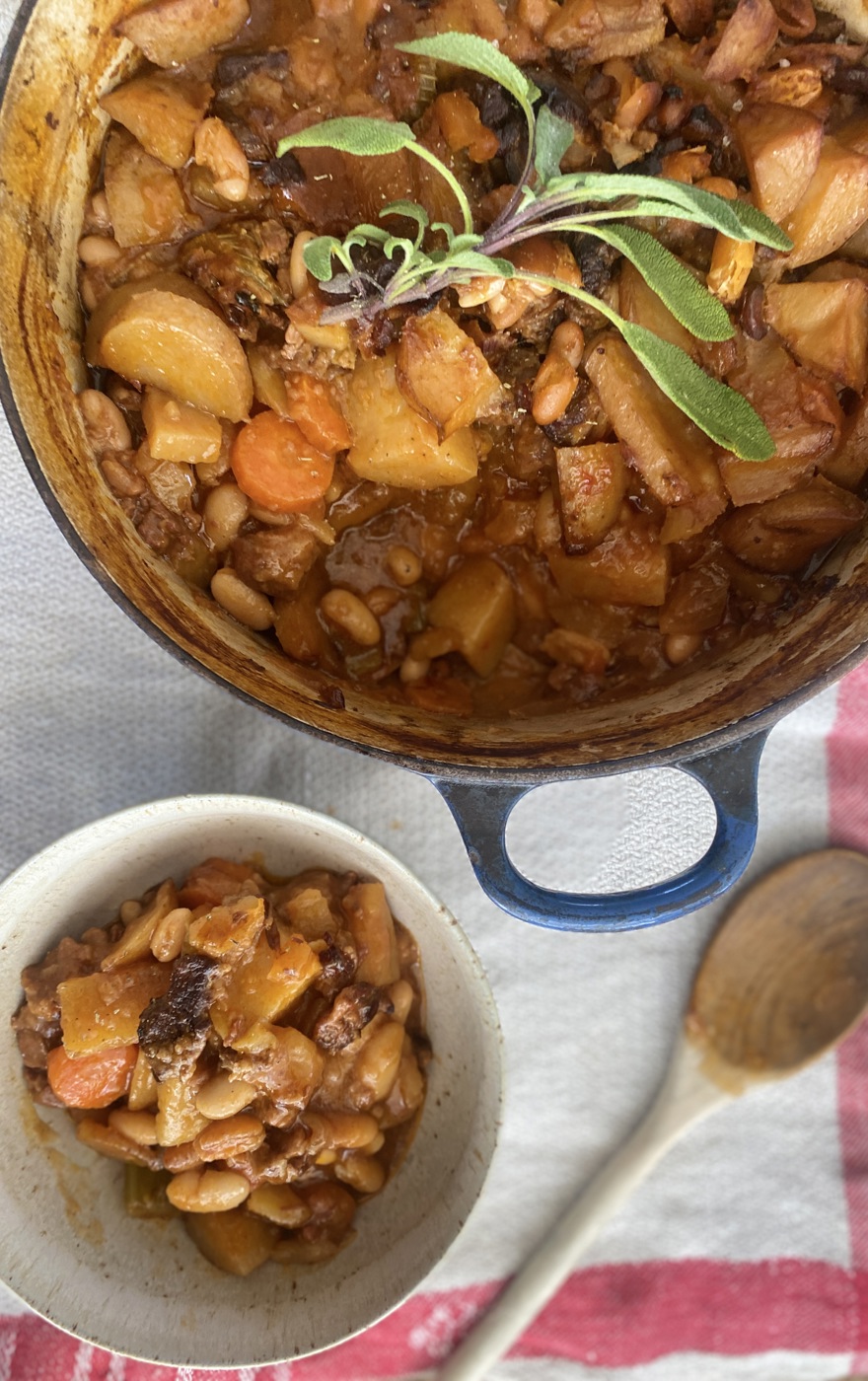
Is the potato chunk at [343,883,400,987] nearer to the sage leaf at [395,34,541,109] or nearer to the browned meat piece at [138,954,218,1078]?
the browned meat piece at [138,954,218,1078]

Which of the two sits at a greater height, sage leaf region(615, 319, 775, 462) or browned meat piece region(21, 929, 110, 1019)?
sage leaf region(615, 319, 775, 462)

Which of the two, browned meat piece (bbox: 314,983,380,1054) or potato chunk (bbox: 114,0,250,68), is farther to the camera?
browned meat piece (bbox: 314,983,380,1054)

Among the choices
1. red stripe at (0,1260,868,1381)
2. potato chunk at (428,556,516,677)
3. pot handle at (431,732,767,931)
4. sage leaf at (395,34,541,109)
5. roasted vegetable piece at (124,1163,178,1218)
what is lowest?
red stripe at (0,1260,868,1381)

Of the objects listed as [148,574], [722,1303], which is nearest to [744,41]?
[148,574]

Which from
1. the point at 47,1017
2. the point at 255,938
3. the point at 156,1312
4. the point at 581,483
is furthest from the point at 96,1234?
the point at 581,483

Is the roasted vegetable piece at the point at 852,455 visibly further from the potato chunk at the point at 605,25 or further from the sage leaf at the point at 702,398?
the potato chunk at the point at 605,25

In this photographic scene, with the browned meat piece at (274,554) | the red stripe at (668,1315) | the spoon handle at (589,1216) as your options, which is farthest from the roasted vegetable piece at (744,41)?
the red stripe at (668,1315)

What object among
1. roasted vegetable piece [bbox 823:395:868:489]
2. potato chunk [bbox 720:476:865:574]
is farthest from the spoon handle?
roasted vegetable piece [bbox 823:395:868:489]
